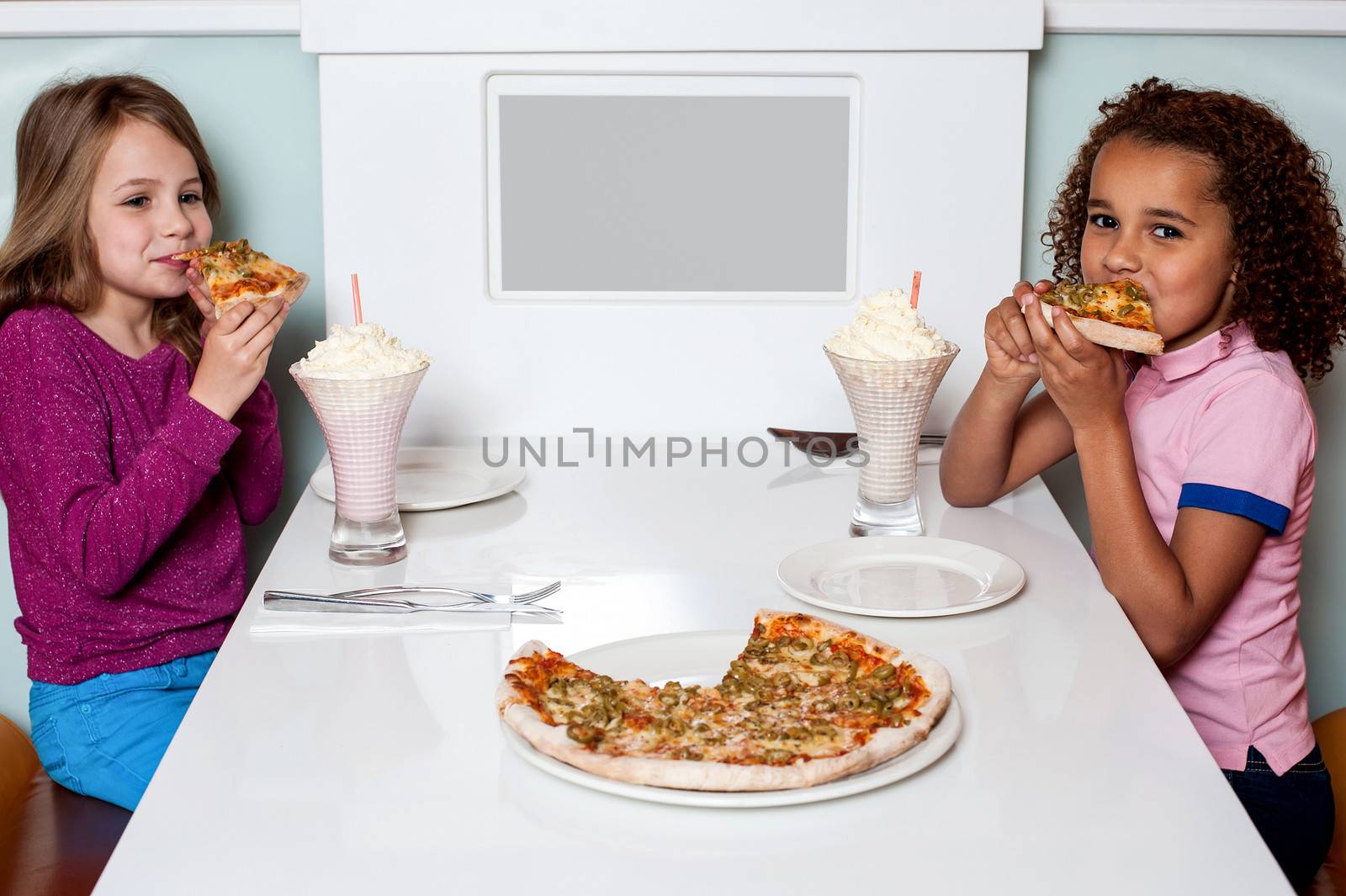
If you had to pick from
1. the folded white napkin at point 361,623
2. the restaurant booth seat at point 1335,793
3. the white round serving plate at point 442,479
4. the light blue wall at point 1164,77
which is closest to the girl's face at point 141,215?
the white round serving plate at point 442,479

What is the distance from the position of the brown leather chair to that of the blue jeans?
3 cm

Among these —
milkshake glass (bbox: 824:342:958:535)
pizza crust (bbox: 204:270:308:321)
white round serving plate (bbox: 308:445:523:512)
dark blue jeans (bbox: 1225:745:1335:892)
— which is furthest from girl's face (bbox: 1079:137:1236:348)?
pizza crust (bbox: 204:270:308:321)

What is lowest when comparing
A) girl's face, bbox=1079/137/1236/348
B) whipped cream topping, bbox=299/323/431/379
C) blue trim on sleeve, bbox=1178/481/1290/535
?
blue trim on sleeve, bbox=1178/481/1290/535

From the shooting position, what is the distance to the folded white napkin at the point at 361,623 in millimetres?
1098

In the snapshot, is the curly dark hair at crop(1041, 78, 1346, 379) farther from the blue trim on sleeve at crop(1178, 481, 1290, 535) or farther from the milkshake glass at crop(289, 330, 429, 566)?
the milkshake glass at crop(289, 330, 429, 566)

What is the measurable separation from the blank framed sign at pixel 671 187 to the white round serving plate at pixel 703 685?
0.87m

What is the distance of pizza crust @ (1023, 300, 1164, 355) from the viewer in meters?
1.32

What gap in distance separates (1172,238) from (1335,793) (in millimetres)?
731

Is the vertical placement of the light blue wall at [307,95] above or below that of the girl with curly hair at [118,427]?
above

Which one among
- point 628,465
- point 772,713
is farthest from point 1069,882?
point 628,465

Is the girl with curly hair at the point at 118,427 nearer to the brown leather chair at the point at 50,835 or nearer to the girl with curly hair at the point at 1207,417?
the brown leather chair at the point at 50,835

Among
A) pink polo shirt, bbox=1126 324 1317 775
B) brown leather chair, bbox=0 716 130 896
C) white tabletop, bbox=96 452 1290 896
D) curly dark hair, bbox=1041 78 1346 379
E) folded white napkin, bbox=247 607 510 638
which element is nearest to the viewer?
white tabletop, bbox=96 452 1290 896

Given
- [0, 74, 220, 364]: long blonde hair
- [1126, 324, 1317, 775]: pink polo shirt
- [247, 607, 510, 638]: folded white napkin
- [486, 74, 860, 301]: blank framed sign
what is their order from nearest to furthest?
[247, 607, 510, 638]: folded white napkin, [1126, 324, 1317, 775]: pink polo shirt, [0, 74, 220, 364]: long blonde hair, [486, 74, 860, 301]: blank framed sign

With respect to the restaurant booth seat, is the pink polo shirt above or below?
above
